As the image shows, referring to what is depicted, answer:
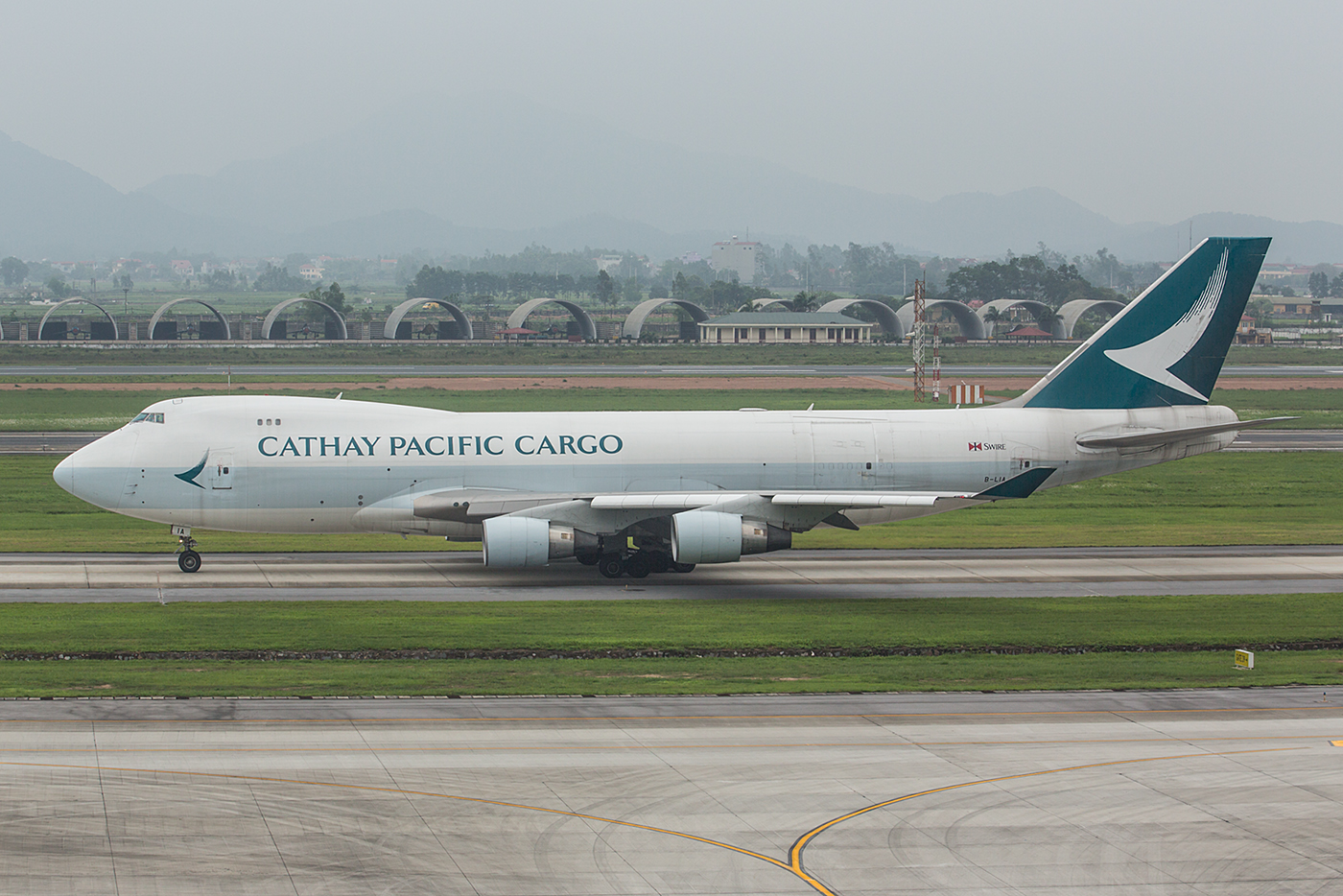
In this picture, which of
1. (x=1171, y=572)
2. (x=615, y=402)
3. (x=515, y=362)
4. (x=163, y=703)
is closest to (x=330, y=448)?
(x=163, y=703)

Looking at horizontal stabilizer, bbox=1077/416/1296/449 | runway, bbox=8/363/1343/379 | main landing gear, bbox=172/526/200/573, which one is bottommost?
main landing gear, bbox=172/526/200/573

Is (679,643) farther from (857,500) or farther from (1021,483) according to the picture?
(1021,483)

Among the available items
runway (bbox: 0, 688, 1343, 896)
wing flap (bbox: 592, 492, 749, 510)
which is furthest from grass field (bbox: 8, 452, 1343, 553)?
runway (bbox: 0, 688, 1343, 896)

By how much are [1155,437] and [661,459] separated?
15.7 metres

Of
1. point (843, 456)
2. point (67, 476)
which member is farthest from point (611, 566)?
point (67, 476)

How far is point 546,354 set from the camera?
15200 centimetres

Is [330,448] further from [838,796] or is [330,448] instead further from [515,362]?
[515,362]

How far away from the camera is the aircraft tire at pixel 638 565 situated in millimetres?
41062

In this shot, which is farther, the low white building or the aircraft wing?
the low white building

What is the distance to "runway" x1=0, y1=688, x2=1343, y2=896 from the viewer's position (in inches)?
719

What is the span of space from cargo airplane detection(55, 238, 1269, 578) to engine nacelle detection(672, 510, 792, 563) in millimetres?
53

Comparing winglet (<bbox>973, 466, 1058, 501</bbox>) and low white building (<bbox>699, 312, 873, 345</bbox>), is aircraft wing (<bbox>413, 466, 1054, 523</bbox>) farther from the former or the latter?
low white building (<bbox>699, 312, 873, 345</bbox>)

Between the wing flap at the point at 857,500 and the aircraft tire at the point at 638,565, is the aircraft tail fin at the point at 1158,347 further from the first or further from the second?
the aircraft tire at the point at 638,565

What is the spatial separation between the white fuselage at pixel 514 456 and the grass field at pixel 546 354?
96.7 m
